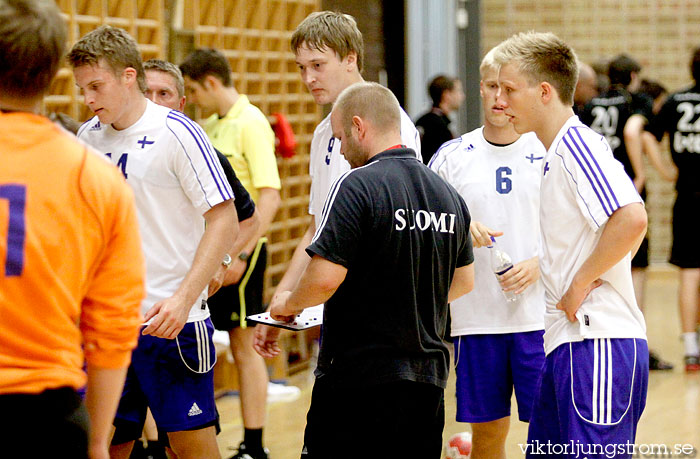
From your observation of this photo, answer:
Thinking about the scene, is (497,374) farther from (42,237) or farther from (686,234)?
(686,234)

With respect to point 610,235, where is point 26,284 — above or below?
above

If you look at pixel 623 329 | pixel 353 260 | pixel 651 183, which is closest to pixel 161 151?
pixel 353 260

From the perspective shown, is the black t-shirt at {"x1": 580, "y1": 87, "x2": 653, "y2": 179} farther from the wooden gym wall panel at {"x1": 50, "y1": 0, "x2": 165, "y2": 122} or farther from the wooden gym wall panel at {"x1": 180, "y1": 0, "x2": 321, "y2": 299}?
the wooden gym wall panel at {"x1": 50, "y1": 0, "x2": 165, "y2": 122}

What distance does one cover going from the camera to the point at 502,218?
358 cm

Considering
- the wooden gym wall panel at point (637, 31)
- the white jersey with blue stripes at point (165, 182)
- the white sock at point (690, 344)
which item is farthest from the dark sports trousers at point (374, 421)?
the wooden gym wall panel at point (637, 31)

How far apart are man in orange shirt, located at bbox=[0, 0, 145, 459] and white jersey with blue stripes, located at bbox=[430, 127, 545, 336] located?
2.05 m

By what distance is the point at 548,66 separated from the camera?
→ 2.76 metres

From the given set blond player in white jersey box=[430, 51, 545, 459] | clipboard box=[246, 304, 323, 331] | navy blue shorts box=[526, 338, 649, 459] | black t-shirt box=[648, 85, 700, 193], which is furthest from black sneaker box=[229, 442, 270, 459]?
black t-shirt box=[648, 85, 700, 193]

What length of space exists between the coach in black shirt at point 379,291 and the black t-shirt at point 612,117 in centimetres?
463

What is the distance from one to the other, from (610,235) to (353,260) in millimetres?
705

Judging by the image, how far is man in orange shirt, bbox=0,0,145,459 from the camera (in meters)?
1.64

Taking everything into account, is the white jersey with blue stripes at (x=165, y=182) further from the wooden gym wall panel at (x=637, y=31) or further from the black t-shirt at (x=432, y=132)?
the wooden gym wall panel at (x=637, y=31)

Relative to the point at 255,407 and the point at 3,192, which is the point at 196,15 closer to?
the point at 255,407

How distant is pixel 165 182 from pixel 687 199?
15.8 ft
